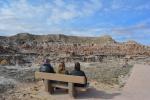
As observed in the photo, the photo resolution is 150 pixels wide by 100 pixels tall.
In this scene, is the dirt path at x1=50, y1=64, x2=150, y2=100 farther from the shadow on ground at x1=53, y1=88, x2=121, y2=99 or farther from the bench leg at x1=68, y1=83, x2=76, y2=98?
the bench leg at x1=68, y1=83, x2=76, y2=98

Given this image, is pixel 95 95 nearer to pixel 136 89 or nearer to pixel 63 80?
pixel 63 80


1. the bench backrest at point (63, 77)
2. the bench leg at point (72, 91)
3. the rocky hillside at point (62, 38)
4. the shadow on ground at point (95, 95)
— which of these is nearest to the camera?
the bench backrest at point (63, 77)

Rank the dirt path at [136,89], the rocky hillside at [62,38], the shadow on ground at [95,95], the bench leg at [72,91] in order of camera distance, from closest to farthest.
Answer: the bench leg at [72,91] < the shadow on ground at [95,95] < the dirt path at [136,89] < the rocky hillside at [62,38]

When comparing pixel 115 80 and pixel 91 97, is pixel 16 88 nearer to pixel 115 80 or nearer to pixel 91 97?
pixel 91 97

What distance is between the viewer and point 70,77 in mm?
11367

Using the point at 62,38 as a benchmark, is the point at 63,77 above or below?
below

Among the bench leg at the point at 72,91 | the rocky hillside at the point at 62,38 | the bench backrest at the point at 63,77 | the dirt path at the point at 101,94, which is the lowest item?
the dirt path at the point at 101,94

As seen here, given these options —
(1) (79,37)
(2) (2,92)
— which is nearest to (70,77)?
(2) (2,92)

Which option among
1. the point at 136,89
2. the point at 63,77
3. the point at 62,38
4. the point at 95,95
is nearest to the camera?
the point at 63,77

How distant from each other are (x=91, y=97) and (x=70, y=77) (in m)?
0.94

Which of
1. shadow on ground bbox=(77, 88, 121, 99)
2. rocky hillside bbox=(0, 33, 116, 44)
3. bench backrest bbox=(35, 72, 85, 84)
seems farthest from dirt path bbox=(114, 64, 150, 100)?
rocky hillside bbox=(0, 33, 116, 44)

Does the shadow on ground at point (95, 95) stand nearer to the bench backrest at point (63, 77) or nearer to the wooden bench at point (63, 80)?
the wooden bench at point (63, 80)

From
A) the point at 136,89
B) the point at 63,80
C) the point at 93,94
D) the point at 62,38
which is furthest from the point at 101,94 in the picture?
the point at 62,38

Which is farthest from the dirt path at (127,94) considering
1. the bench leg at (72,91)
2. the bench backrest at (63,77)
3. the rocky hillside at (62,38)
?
the rocky hillside at (62,38)
